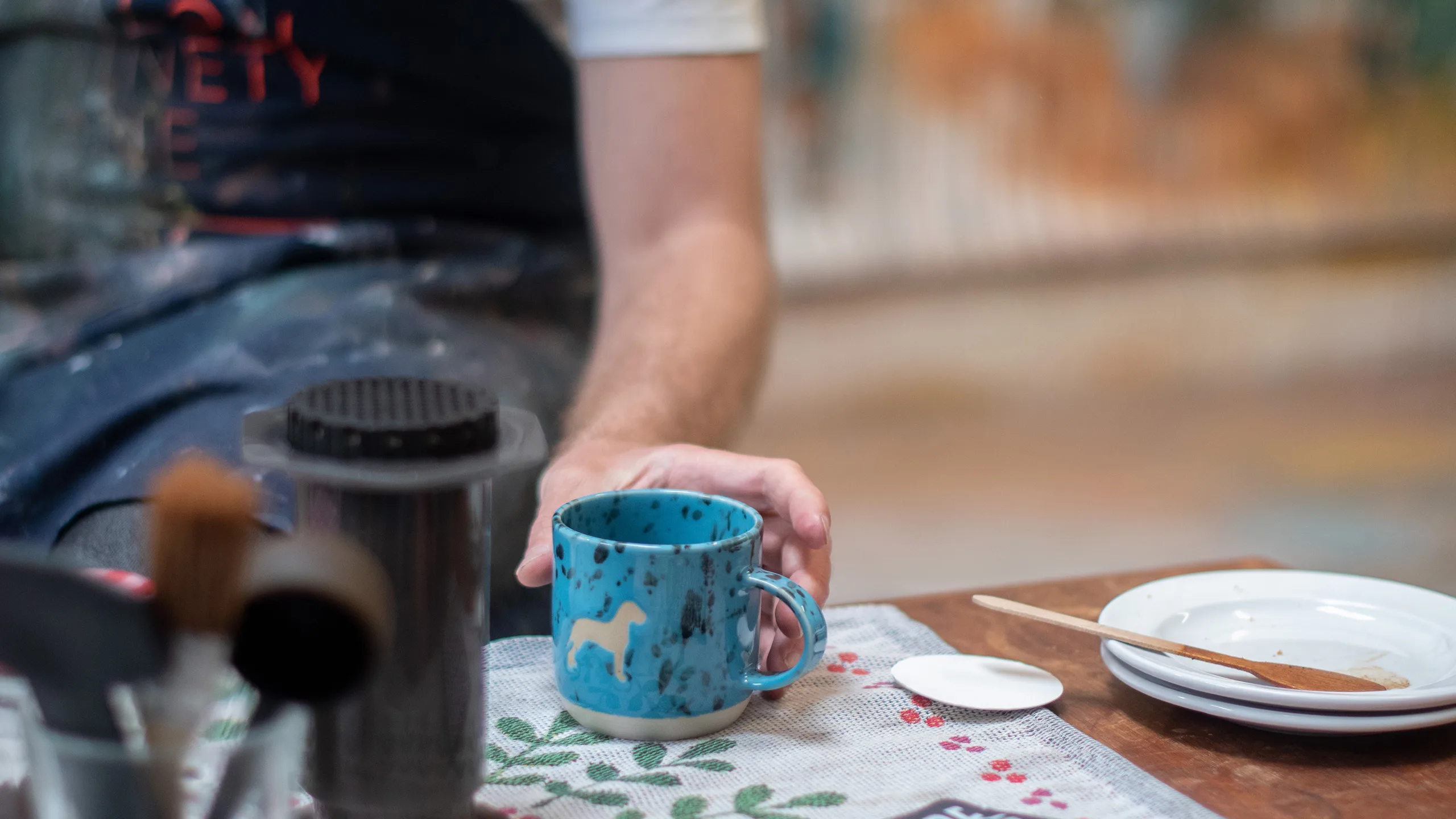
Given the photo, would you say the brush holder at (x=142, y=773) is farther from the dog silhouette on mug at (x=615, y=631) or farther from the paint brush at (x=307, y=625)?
the dog silhouette on mug at (x=615, y=631)

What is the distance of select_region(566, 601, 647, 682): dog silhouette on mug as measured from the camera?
53 centimetres

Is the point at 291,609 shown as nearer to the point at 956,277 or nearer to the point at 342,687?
the point at 342,687

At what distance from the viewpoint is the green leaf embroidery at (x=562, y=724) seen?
21.8 inches

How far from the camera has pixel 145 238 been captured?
0.90 meters

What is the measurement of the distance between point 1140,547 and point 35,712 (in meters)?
1.86

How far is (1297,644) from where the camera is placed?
623mm

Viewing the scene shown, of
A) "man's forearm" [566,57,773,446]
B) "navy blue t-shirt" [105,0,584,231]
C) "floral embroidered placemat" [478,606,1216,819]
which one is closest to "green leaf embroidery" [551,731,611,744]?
"floral embroidered placemat" [478,606,1216,819]

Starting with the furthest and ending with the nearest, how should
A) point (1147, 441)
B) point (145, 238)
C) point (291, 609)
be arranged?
point (1147, 441)
point (145, 238)
point (291, 609)

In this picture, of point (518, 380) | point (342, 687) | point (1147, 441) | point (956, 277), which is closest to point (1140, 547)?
point (1147, 441)

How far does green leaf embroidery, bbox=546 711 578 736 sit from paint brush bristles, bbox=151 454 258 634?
0.86ft

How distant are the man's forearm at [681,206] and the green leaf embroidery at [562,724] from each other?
0.35 metres

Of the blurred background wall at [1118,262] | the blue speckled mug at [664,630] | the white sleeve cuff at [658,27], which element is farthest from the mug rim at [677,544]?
the blurred background wall at [1118,262]

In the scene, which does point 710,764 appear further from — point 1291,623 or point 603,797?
point 1291,623

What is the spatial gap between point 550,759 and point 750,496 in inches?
6.6
